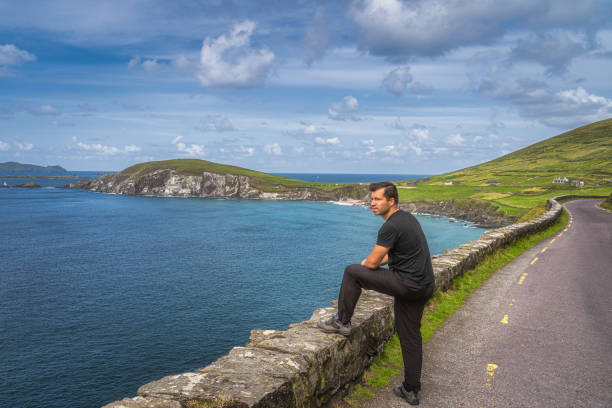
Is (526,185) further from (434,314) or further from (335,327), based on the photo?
(335,327)

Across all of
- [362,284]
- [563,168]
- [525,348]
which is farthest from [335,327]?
[563,168]

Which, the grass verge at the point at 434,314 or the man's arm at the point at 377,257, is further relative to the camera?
the grass verge at the point at 434,314

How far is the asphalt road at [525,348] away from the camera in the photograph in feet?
21.3

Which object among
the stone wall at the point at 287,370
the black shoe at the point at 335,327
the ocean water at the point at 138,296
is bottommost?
the ocean water at the point at 138,296

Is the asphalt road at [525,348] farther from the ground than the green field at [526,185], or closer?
closer

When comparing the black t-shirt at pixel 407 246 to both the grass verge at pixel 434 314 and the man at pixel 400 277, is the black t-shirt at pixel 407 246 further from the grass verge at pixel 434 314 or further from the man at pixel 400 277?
the grass verge at pixel 434 314

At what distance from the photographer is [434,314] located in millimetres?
10578

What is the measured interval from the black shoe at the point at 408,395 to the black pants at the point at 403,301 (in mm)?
91

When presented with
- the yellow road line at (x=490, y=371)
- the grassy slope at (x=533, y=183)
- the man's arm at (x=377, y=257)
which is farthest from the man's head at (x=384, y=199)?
the grassy slope at (x=533, y=183)

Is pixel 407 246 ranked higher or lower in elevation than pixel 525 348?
higher

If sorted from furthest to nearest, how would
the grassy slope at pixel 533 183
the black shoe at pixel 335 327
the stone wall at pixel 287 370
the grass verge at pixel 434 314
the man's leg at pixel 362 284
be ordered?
the grassy slope at pixel 533 183 → the grass verge at pixel 434 314 → the black shoe at pixel 335 327 → the man's leg at pixel 362 284 → the stone wall at pixel 287 370

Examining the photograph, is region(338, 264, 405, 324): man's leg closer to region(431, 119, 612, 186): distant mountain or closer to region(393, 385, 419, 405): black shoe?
region(393, 385, 419, 405): black shoe

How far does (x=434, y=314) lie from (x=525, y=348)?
2517mm

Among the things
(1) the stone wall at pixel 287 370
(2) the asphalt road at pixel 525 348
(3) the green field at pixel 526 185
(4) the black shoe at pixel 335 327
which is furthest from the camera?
(3) the green field at pixel 526 185
